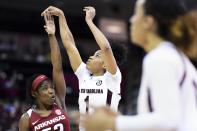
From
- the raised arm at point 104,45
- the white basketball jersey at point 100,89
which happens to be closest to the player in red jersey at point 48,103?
the white basketball jersey at point 100,89

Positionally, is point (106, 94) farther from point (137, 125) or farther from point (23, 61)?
point (23, 61)

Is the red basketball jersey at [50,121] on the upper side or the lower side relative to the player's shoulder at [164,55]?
lower

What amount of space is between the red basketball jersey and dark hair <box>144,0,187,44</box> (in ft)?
10.3

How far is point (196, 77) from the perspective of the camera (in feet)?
7.54

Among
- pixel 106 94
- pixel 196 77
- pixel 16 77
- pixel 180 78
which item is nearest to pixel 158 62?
pixel 180 78

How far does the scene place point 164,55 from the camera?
2.16 m

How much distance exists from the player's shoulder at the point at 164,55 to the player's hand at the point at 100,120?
25 cm

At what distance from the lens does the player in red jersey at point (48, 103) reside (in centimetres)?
523

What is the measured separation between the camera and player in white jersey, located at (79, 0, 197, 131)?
2092 mm

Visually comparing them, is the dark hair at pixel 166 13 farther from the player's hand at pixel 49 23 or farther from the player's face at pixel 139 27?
the player's hand at pixel 49 23

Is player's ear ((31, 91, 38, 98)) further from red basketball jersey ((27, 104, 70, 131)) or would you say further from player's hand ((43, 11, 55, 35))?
player's hand ((43, 11, 55, 35))

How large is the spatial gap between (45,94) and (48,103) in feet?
0.30

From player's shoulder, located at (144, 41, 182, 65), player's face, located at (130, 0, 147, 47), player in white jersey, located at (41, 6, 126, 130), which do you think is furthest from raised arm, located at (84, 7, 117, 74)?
player's shoulder, located at (144, 41, 182, 65)

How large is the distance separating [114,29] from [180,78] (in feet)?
51.8
